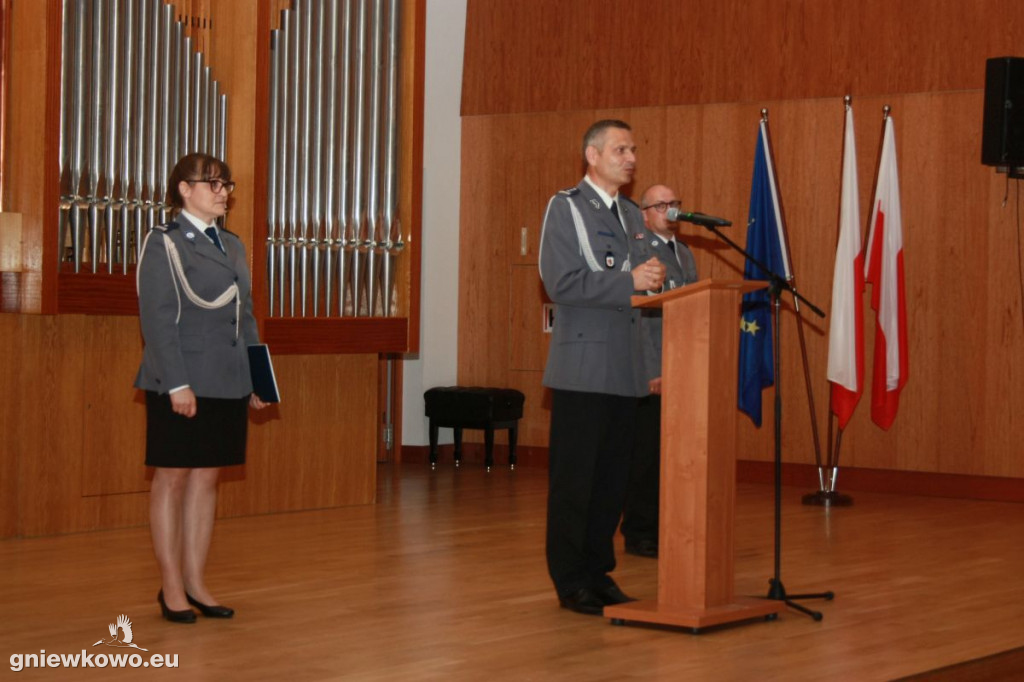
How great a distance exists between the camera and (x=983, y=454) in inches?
320

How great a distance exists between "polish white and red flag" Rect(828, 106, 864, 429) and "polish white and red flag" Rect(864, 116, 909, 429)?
9cm

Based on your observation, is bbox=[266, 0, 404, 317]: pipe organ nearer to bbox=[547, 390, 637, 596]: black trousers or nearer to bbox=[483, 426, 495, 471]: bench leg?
→ bbox=[483, 426, 495, 471]: bench leg

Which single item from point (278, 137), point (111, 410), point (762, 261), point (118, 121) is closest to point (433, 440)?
point (762, 261)

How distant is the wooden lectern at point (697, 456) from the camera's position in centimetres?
418

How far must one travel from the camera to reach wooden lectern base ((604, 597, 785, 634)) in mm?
4188

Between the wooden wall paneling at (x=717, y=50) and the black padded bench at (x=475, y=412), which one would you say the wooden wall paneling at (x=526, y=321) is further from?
the wooden wall paneling at (x=717, y=50)

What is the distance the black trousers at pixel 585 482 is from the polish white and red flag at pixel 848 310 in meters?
3.67

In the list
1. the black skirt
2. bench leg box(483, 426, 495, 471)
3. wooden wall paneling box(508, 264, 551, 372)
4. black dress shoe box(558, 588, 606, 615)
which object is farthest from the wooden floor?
wooden wall paneling box(508, 264, 551, 372)

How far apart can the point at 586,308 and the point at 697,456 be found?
584mm

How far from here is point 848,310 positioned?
791 cm

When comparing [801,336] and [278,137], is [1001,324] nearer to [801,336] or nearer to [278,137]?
[801,336]

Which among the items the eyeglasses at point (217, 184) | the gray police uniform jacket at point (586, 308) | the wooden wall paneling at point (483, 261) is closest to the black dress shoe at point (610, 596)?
the gray police uniform jacket at point (586, 308)

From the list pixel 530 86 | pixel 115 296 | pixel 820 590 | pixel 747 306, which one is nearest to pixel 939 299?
pixel 747 306

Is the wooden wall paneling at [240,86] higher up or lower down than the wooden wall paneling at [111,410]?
higher up
